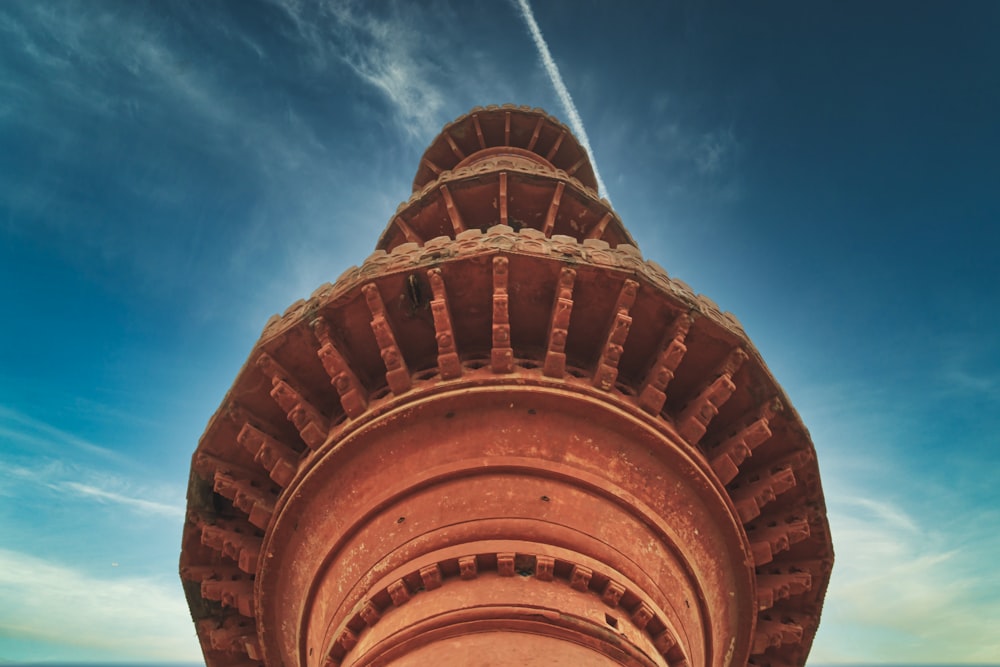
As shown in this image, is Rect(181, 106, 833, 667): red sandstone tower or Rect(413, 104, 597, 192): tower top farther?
Rect(413, 104, 597, 192): tower top

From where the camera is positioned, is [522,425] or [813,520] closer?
[522,425]

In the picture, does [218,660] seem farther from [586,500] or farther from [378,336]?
[586,500]

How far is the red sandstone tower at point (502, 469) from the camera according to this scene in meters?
5.73

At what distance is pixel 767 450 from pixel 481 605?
384 cm

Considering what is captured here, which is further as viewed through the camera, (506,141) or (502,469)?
(506,141)

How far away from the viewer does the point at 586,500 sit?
6.09 meters

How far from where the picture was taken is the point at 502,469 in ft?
20.1

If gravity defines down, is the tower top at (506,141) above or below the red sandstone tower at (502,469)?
above

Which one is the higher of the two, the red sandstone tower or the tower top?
the tower top

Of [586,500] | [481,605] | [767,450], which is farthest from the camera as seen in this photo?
[767,450]

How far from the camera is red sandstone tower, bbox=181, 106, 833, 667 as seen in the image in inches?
225

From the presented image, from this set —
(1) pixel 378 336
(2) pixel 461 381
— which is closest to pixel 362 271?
(1) pixel 378 336

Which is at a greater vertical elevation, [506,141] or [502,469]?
[506,141]

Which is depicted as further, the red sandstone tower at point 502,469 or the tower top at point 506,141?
the tower top at point 506,141
